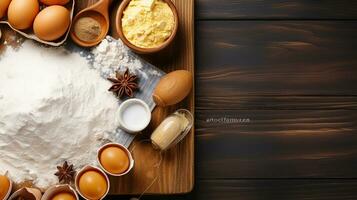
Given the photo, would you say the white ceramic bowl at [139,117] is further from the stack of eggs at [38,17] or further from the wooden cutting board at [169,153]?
the stack of eggs at [38,17]

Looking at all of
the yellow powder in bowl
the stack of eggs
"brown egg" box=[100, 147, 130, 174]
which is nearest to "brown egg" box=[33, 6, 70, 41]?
the stack of eggs

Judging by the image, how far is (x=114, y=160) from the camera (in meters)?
0.81

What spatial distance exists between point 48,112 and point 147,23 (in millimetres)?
238

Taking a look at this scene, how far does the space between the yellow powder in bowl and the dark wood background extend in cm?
17

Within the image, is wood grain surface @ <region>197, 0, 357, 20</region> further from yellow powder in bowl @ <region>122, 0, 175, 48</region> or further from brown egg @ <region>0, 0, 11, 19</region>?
brown egg @ <region>0, 0, 11, 19</region>

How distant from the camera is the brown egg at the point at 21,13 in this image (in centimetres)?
81

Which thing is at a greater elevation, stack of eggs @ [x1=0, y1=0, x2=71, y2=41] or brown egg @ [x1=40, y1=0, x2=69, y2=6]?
brown egg @ [x1=40, y1=0, x2=69, y2=6]

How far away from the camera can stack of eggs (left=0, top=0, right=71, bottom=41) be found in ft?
2.66

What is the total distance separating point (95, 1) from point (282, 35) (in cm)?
42

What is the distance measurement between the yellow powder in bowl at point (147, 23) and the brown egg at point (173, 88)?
0.07 metres

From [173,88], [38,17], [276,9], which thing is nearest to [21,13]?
[38,17]

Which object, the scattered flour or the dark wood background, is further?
the dark wood background

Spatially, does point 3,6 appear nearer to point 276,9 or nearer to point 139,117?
point 139,117

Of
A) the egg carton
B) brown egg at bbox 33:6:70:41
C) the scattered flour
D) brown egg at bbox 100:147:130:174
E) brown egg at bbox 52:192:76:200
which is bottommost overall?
brown egg at bbox 52:192:76:200
